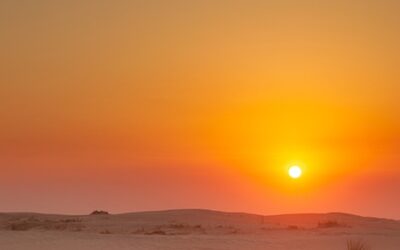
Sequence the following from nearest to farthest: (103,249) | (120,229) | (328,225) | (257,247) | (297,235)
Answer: (103,249), (257,247), (297,235), (120,229), (328,225)

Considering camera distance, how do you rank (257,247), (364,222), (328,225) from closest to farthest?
1. (257,247)
2. (328,225)
3. (364,222)

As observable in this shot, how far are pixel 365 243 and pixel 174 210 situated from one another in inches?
1105

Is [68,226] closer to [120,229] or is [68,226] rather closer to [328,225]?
[120,229]

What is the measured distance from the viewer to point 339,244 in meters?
27.8

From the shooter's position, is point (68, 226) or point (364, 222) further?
point (364, 222)

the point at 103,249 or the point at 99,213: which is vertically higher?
the point at 99,213

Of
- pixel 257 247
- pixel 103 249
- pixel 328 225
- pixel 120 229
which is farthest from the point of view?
pixel 328 225

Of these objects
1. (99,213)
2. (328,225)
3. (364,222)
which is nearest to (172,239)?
(328,225)

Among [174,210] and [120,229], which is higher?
[174,210]

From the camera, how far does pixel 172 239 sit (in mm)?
27844

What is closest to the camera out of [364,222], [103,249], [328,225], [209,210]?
[103,249]

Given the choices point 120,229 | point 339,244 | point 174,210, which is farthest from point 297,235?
point 174,210

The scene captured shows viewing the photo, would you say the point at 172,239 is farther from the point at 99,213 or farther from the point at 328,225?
the point at 99,213

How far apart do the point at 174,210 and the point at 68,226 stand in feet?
62.3
